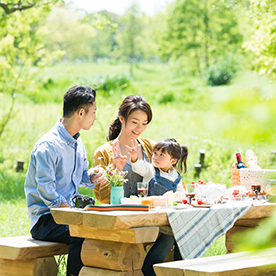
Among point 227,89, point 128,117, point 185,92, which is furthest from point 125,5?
point 227,89

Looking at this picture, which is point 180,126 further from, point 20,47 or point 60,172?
point 60,172

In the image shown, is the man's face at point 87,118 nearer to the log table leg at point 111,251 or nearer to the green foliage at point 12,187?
the log table leg at point 111,251

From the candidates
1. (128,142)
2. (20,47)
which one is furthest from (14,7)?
(128,142)

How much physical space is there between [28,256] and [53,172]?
21.6 inches

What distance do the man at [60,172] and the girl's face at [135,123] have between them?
54cm

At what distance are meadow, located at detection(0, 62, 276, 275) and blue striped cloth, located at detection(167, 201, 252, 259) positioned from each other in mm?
507

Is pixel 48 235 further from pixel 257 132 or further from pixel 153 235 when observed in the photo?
pixel 257 132

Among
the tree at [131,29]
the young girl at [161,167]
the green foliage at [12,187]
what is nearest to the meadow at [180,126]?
the green foliage at [12,187]

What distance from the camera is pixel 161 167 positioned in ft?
12.2

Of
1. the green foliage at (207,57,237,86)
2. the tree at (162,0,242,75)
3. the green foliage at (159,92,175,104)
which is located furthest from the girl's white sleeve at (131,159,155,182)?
the tree at (162,0,242,75)

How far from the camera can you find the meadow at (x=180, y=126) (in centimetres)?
46

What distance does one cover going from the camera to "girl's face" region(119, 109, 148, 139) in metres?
3.88

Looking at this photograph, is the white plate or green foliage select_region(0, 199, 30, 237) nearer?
the white plate

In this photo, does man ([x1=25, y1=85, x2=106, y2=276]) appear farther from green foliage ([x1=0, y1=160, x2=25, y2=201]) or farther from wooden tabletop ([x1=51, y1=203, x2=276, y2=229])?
green foliage ([x1=0, y1=160, x2=25, y2=201])
